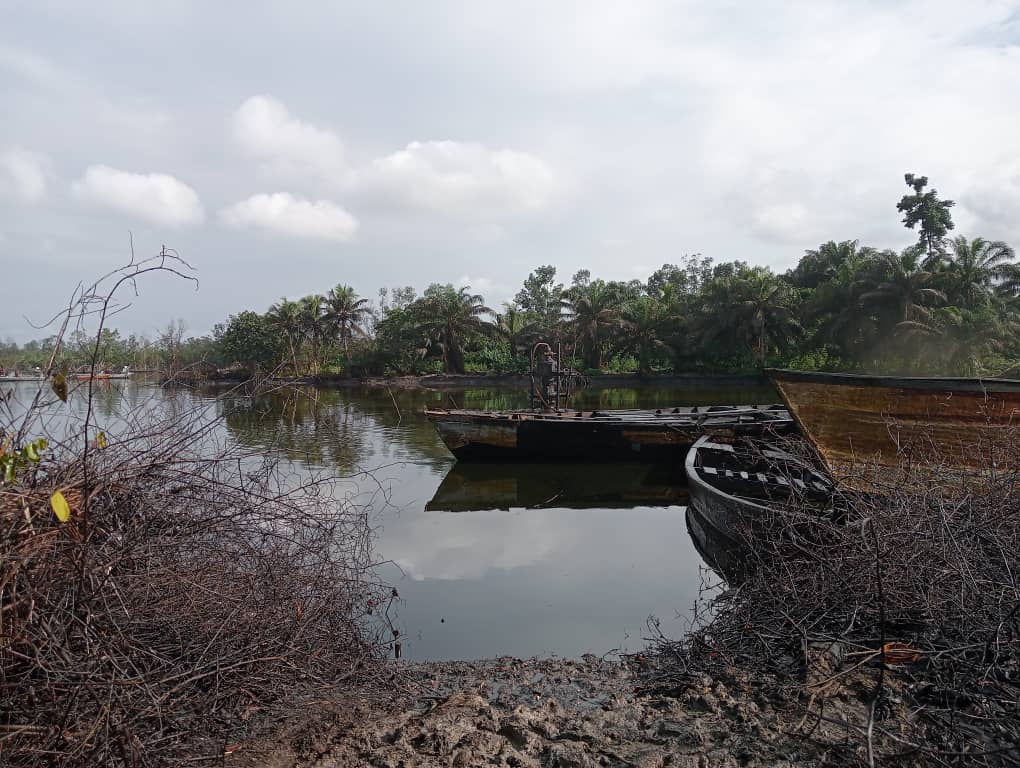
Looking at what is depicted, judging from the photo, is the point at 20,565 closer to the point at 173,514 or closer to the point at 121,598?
the point at 121,598

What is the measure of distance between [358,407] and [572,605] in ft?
75.5

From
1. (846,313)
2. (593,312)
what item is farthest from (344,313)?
(846,313)

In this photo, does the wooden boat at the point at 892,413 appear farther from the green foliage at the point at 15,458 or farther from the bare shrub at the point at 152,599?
the green foliage at the point at 15,458

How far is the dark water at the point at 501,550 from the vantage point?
625cm

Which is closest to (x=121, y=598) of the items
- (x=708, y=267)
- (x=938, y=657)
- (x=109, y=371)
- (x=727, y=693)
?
(x=109, y=371)

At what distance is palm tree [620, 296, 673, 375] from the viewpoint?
41.3 meters

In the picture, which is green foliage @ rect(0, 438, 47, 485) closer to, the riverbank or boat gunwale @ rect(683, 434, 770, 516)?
boat gunwale @ rect(683, 434, 770, 516)

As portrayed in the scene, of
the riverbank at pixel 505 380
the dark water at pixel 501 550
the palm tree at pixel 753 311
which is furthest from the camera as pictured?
the riverbank at pixel 505 380

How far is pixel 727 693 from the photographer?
3.91 meters

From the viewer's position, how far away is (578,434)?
14.7 meters

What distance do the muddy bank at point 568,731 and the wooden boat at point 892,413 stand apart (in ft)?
12.3

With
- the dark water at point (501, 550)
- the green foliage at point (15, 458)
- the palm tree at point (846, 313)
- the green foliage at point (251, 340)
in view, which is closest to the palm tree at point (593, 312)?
the palm tree at point (846, 313)

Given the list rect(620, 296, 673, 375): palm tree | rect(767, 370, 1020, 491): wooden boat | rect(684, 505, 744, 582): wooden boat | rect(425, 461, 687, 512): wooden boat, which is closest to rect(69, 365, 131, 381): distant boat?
rect(684, 505, 744, 582): wooden boat

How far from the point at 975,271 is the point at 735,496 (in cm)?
3128
